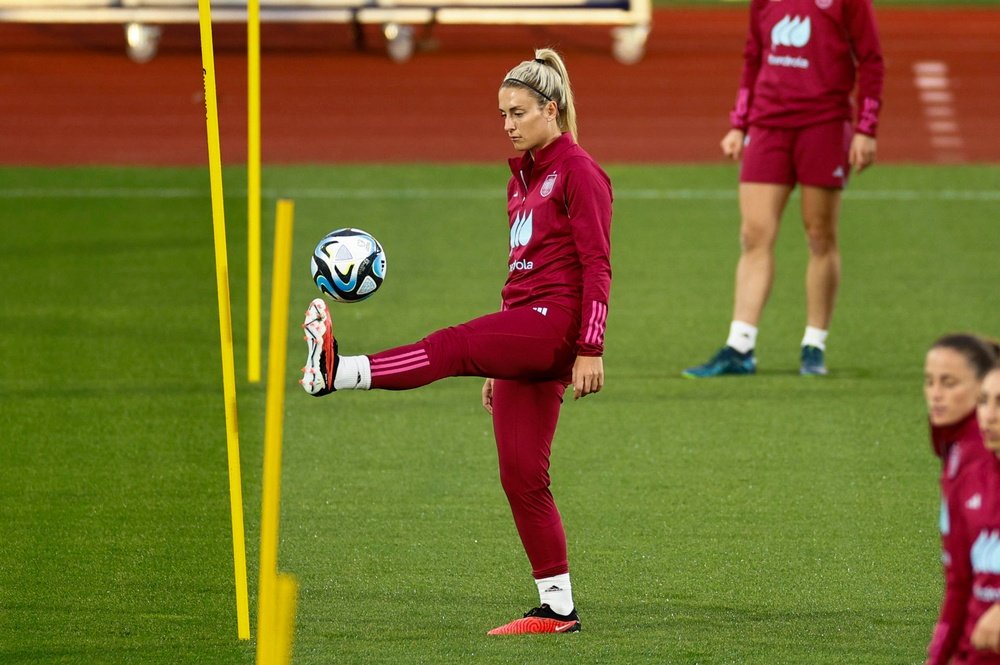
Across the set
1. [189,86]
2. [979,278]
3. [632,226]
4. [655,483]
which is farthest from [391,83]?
[655,483]

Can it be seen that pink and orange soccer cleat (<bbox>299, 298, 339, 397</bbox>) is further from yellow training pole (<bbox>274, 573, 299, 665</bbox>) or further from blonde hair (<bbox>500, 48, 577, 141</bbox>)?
yellow training pole (<bbox>274, 573, 299, 665</bbox>)

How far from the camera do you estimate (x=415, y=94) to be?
762 inches

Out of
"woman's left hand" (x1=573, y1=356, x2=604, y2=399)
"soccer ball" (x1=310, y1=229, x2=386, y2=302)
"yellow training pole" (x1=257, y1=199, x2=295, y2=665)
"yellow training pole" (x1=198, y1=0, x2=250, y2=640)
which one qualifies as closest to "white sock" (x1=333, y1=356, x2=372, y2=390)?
"yellow training pole" (x1=198, y1=0, x2=250, y2=640)

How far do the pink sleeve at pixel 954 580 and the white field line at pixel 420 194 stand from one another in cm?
1022

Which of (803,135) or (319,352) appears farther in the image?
(803,135)

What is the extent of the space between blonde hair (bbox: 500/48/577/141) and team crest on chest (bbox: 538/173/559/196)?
0.15 metres

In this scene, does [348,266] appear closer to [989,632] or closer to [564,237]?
[564,237]

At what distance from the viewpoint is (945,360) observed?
348cm

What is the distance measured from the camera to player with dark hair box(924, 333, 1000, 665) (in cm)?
342

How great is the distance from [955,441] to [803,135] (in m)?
5.04

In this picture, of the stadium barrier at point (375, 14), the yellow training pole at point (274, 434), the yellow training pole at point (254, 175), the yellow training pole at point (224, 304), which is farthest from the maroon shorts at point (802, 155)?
the stadium barrier at point (375, 14)

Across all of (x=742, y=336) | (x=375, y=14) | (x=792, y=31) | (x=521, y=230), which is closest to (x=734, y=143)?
(x=792, y=31)

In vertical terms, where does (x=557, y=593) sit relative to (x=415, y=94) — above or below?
below

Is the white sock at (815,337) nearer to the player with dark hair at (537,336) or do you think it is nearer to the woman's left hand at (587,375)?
the player with dark hair at (537,336)
